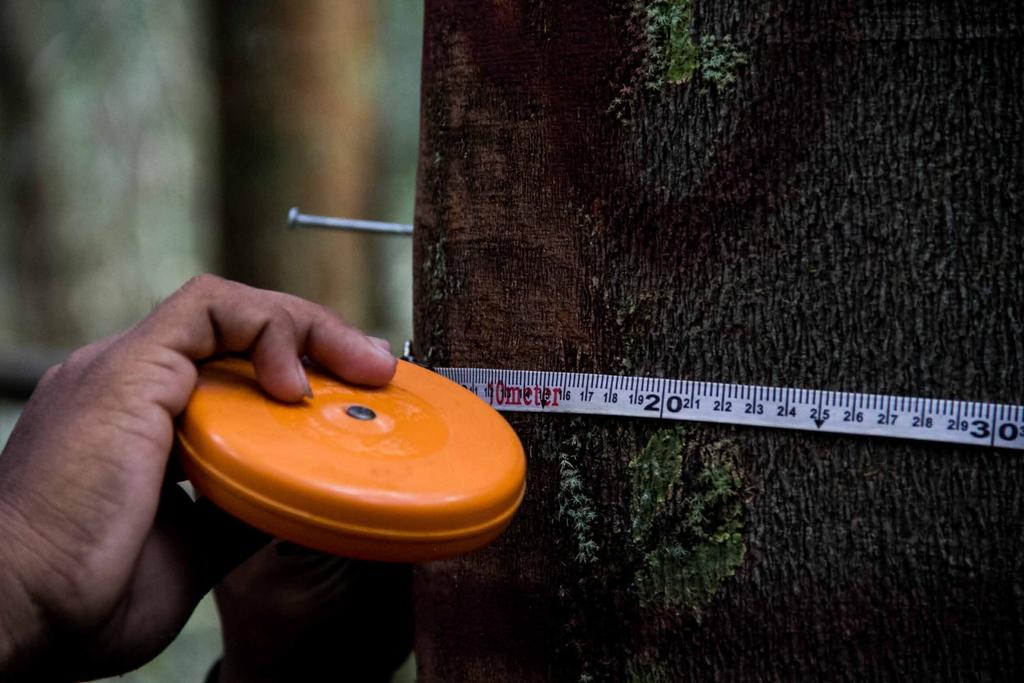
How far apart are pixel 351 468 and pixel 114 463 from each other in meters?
0.23

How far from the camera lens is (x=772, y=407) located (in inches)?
36.2

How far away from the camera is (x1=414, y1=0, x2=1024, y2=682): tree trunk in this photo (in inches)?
34.1

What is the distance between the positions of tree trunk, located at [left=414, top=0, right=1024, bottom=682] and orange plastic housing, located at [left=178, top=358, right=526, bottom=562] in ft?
0.60

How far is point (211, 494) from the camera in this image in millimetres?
800

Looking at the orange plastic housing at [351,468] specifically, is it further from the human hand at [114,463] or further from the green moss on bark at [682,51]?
the green moss on bark at [682,51]

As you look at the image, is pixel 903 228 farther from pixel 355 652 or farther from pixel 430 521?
pixel 355 652

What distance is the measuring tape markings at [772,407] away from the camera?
865mm

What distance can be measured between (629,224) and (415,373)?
0.29 metres

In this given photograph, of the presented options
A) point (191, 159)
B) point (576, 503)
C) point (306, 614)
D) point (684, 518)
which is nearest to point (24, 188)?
point (191, 159)

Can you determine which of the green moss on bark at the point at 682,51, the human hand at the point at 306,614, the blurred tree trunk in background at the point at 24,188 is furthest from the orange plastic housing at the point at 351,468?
the blurred tree trunk in background at the point at 24,188

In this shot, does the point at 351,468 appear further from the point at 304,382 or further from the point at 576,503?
the point at 576,503

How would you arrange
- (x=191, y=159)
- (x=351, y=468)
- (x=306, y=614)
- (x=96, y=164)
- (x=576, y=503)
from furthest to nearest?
(x=191, y=159)
(x=96, y=164)
(x=306, y=614)
(x=576, y=503)
(x=351, y=468)

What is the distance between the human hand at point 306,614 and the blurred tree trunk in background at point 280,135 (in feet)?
6.62

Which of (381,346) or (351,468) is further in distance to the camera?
(381,346)
